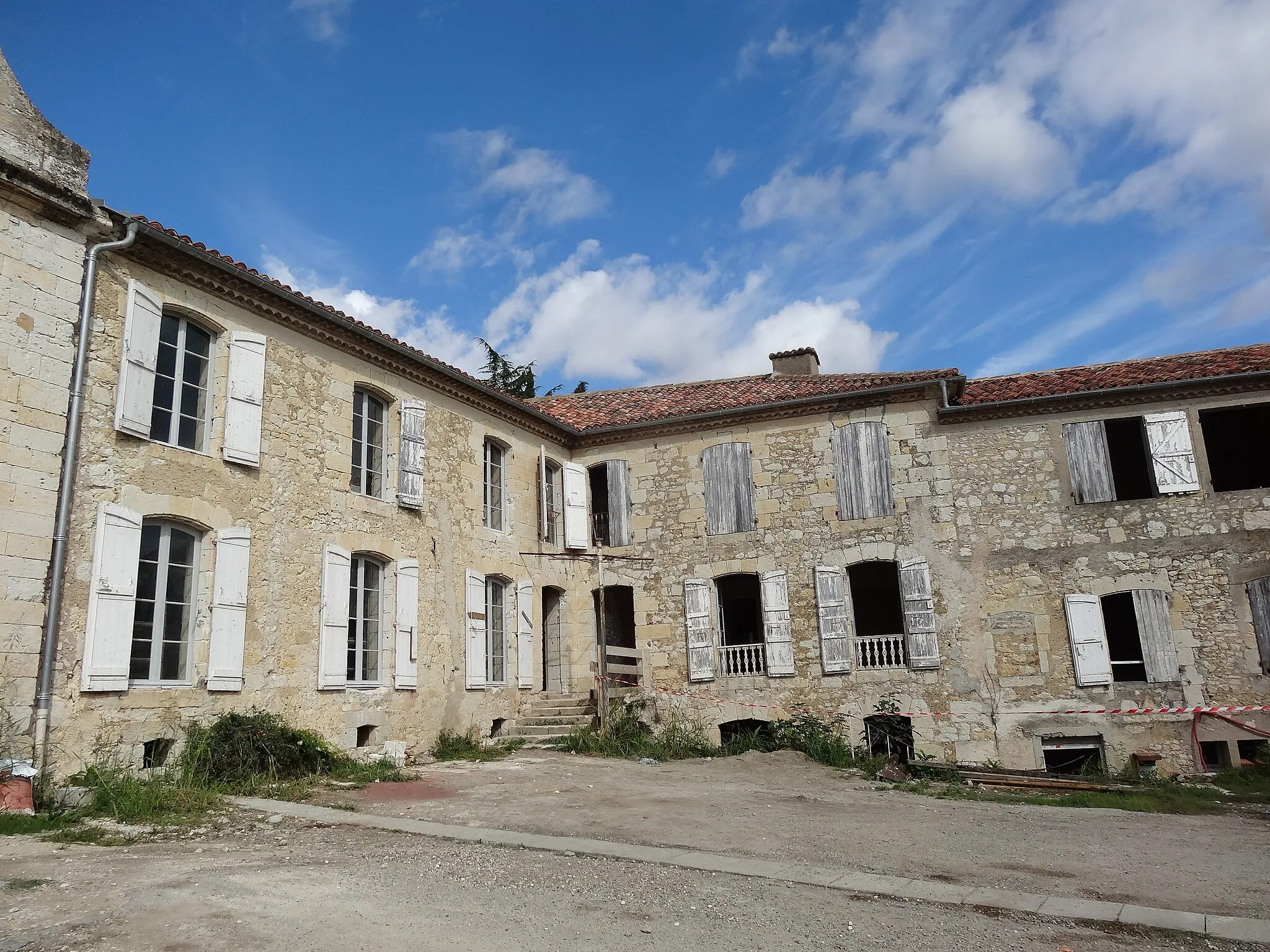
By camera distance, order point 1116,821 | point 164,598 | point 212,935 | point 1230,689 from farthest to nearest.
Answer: point 1230,689
point 164,598
point 1116,821
point 212,935

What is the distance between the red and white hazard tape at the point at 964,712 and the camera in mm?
11359

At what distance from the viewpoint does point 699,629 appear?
13.6 m

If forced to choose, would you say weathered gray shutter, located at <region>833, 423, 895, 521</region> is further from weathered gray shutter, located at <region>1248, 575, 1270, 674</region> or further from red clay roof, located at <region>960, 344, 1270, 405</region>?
weathered gray shutter, located at <region>1248, 575, 1270, 674</region>

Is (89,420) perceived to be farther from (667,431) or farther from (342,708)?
(667,431)

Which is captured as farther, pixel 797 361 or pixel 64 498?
pixel 797 361

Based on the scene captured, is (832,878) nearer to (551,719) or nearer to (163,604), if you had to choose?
(163,604)

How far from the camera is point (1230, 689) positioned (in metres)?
11.4

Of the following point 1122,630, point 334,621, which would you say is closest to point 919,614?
point 1122,630

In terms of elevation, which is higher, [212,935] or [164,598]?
[164,598]

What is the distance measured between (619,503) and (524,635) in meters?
2.67

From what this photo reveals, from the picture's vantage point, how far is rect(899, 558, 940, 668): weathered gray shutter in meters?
12.4

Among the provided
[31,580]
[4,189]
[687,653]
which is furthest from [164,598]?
[687,653]

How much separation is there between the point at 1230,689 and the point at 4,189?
1415cm

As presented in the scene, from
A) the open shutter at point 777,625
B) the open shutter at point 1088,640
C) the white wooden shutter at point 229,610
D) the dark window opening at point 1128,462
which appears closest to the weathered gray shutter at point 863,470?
the open shutter at point 777,625
